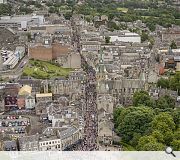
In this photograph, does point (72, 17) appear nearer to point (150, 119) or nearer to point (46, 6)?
point (46, 6)

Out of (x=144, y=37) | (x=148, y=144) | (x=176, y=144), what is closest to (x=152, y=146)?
(x=148, y=144)

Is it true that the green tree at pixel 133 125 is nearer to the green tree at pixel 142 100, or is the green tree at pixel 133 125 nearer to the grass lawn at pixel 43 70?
the green tree at pixel 142 100

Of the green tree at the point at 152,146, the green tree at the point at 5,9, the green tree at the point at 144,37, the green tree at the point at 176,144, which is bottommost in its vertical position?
the green tree at the point at 176,144

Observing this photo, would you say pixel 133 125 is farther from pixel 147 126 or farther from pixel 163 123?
pixel 163 123

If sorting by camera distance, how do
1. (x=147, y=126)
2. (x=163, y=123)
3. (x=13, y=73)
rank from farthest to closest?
1. (x=13, y=73)
2. (x=147, y=126)
3. (x=163, y=123)

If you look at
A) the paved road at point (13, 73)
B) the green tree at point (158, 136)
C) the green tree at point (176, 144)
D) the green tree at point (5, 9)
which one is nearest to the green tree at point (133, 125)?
the green tree at point (158, 136)

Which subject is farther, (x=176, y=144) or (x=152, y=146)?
(x=176, y=144)
